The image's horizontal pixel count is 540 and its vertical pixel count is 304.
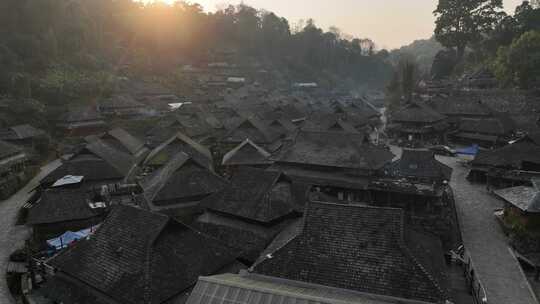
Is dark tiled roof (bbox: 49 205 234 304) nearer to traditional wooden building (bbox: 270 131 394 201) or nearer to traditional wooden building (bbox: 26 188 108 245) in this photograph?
traditional wooden building (bbox: 26 188 108 245)

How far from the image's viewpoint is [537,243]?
85.2 feet

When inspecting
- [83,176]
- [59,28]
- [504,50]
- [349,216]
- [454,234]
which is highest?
[59,28]

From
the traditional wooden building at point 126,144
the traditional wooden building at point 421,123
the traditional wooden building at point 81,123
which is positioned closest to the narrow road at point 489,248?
the traditional wooden building at point 421,123

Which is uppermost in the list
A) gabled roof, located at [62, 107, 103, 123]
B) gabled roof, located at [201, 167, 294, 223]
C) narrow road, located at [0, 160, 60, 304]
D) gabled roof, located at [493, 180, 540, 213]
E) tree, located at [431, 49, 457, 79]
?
tree, located at [431, 49, 457, 79]

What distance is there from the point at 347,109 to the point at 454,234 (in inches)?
2191

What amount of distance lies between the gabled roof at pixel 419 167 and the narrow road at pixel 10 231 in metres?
32.5

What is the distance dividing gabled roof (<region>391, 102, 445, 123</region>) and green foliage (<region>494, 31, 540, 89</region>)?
17107 mm

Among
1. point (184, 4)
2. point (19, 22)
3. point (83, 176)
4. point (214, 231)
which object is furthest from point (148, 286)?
point (184, 4)

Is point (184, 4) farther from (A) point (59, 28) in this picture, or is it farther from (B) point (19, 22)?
(B) point (19, 22)

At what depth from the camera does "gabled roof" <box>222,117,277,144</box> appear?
50562 millimetres

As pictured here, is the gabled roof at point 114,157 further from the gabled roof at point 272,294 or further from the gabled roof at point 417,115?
the gabled roof at point 417,115

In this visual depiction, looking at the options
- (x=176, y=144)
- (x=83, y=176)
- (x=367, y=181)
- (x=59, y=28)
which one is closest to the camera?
(x=367, y=181)

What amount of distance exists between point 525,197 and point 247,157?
87.5 feet

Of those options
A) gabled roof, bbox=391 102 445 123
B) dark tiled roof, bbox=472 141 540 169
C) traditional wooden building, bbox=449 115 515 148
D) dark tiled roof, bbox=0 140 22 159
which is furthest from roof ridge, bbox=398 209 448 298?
gabled roof, bbox=391 102 445 123
